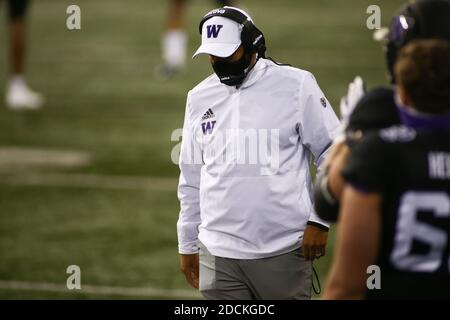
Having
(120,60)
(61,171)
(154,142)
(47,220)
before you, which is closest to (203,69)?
(120,60)

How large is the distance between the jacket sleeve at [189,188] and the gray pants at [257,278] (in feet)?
0.77

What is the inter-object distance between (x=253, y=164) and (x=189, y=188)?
1.27ft

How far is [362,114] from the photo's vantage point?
3432 mm

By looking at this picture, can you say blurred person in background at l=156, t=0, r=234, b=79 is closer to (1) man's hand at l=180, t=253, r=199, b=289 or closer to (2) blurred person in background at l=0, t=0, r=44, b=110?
(2) blurred person in background at l=0, t=0, r=44, b=110

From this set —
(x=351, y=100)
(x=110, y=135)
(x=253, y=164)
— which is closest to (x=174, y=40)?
(x=110, y=135)

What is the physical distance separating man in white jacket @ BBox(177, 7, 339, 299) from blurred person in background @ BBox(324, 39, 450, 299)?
4.14ft

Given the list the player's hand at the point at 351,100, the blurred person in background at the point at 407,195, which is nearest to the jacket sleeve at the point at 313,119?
the player's hand at the point at 351,100

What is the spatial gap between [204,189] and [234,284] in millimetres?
424

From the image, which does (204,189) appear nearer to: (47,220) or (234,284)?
(234,284)

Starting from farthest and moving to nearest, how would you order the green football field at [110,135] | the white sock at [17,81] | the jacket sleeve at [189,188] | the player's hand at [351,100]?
the white sock at [17,81]
the green football field at [110,135]
the jacket sleeve at [189,188]
the player's hand at [351,100]

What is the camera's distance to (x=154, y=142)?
40.5 feet

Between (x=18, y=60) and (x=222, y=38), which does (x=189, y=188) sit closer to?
(x=222, y=38)

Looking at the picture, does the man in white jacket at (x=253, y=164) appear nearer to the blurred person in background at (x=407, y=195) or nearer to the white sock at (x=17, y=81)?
the blurred person in background at (x=407, y=195)

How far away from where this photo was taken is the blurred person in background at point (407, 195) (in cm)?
320
